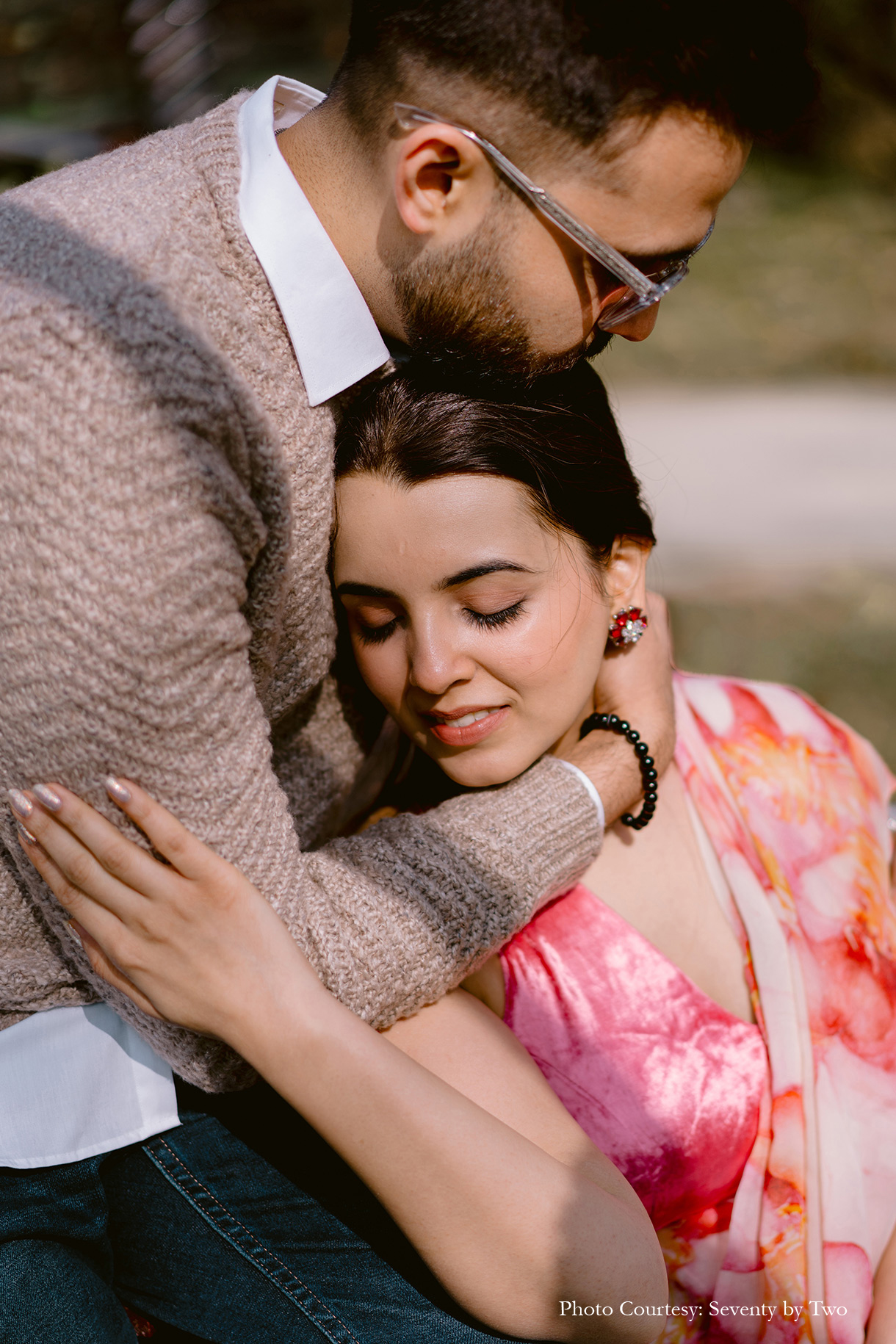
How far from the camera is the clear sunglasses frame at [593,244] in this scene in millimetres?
1605

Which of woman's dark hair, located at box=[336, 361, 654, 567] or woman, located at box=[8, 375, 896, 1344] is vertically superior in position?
woman's dark hair, located at box=[336, 361, 654, 567]

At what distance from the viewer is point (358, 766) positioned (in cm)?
234

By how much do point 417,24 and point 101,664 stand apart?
96cm

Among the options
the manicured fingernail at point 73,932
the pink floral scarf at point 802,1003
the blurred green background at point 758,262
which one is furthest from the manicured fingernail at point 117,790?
the blurred green background at point 758,262

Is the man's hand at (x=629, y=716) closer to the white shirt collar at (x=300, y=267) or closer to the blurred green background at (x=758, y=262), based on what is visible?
the white shirt collar at (x=300, y=267)

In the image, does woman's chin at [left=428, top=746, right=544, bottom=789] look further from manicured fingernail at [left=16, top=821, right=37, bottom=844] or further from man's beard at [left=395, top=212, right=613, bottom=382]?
manicured fingernail at [left=16, top=821, right=37, bottom=844]

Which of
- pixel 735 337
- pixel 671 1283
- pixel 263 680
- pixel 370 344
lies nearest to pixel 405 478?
pixel 370 344

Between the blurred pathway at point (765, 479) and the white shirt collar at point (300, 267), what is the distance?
3.86 meters

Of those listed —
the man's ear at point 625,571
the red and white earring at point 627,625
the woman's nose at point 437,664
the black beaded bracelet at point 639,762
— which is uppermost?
the woman's nose at point 437,664

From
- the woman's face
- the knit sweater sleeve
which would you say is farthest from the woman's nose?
the knit sweater sleeve

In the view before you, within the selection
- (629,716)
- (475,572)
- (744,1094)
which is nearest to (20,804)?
(475,572)

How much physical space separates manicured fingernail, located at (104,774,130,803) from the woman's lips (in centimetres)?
69

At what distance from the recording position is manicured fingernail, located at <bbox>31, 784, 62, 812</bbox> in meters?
1.52

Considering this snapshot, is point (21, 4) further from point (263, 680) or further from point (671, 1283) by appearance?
point (671, 1283)
